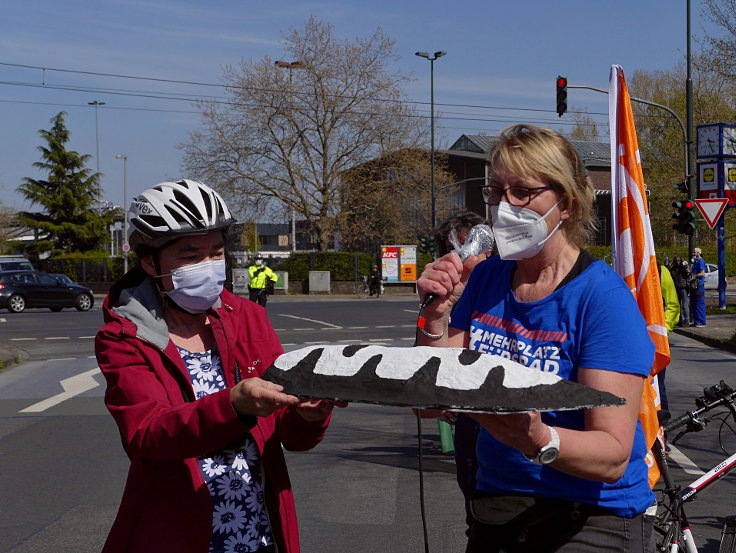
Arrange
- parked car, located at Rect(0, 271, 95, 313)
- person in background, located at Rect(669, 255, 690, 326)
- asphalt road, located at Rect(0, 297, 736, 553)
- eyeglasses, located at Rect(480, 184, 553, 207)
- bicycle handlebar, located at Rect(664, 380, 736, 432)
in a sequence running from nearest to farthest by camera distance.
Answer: eyeglasses, located at Rect(480, 184, 553, 207), bicycle handlebar, located at Rect(664, 380, 736, 432), asphalt road, located at Rect(0, 297, 736, 553), person in background, located at Rect(669, 255, 690, 326), parked car, located at Rect(0, 271, 95, 313)

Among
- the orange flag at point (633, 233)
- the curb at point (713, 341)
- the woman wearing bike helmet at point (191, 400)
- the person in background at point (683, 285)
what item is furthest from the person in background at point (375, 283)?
the woman wearing bike helmet at point (191, 400)

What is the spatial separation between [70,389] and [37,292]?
21450 mm

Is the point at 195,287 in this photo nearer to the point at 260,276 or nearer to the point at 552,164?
the point at 552,164

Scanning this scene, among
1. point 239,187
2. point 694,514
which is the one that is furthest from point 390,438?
point 239,187

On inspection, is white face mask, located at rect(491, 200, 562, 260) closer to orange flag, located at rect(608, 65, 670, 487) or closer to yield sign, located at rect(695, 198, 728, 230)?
orange flag, located at rect(608, 65, 670, 487)

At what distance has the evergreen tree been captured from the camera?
2606 inches

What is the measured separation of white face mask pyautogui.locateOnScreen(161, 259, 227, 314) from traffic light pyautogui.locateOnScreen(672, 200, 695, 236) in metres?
24.2

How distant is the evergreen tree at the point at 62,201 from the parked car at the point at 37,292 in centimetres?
3425

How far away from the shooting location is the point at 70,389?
41.0 feet

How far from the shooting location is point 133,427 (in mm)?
2152

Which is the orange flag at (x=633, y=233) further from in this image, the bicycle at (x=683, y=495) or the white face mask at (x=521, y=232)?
the white face mask at (x=521, y=232)

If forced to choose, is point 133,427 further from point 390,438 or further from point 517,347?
point 390,438

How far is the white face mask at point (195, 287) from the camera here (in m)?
2.44

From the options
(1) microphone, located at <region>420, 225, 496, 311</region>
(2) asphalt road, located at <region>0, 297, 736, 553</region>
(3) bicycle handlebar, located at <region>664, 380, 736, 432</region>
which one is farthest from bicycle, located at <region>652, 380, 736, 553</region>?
(2) asphalt road, located at <region>0, 297, 736, 553</region>
